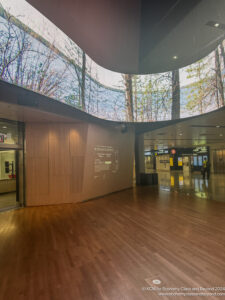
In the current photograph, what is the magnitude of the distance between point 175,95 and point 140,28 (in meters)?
3.68

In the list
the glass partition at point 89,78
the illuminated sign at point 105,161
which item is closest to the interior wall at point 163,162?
Answer: the illuminated sign at point 105,161

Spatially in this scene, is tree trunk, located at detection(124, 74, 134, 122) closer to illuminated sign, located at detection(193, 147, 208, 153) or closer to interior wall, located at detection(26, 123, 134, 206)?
interior wall, located at detection(26, 123, 134, 206)

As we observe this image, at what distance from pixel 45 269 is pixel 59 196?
183 inches

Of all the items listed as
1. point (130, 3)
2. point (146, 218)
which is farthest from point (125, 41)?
point (146, 218)

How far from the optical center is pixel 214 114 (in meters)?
6.73

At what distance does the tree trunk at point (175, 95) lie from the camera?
785 centimetres

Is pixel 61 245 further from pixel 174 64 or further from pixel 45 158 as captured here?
pixel 174 64

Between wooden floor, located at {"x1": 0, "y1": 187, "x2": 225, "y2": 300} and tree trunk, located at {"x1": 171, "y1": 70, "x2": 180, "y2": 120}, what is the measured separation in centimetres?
435

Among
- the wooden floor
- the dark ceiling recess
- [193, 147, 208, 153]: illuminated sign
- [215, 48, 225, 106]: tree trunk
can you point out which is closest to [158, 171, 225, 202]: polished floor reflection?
the wooden floor

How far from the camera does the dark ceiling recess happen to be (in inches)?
178

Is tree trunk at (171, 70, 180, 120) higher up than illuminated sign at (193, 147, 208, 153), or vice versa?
tree trunk at (171, 70, 180, 120)

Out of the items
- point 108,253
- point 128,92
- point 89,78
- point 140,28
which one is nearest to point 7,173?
point 89,78

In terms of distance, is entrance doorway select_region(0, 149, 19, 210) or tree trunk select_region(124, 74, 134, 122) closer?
tree trunk select_region(124, 74, 134, 122)

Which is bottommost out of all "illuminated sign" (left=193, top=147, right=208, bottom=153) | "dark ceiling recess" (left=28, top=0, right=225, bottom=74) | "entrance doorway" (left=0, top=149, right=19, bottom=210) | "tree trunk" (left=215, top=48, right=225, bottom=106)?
"entrance doorway" (left=0, top=149, right=19, bottom=210)
